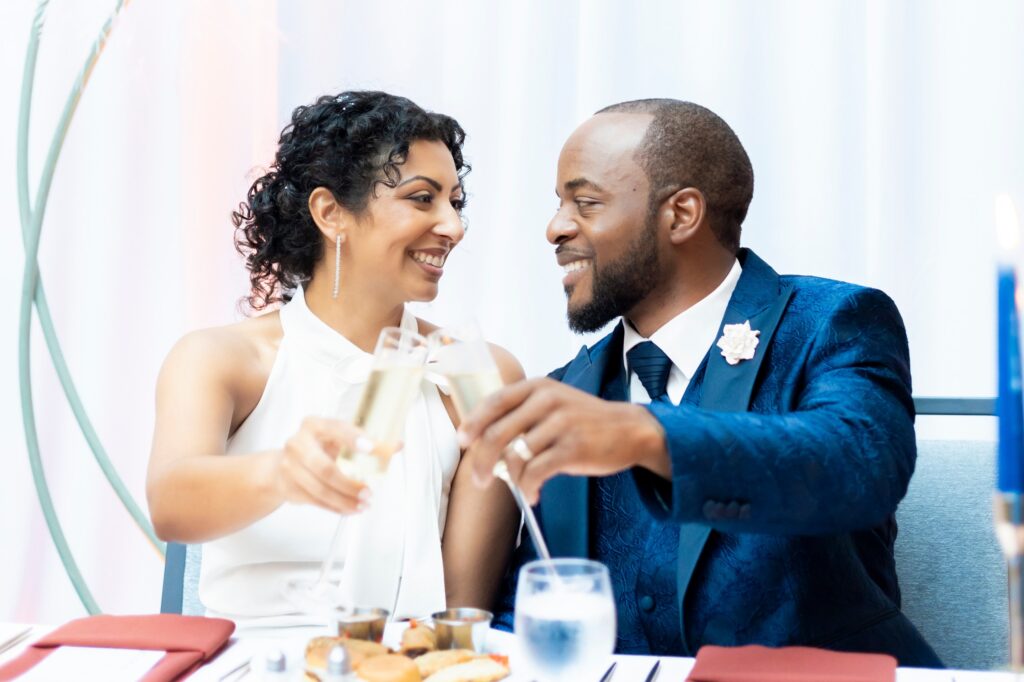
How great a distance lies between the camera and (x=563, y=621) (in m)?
0.92

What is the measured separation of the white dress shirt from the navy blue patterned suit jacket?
0.04 metres

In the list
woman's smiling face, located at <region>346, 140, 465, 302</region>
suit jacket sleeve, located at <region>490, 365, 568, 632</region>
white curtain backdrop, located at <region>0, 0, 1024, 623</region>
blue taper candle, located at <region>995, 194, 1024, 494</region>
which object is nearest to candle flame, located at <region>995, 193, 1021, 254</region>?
blue taper candle, located at <region>995, 194, 1024, 494</region>

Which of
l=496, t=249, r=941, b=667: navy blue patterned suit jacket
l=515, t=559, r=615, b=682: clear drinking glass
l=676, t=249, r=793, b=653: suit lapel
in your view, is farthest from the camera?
l=676, t=249, r=793, b=653: suit lapel

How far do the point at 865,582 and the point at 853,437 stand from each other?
0.33m

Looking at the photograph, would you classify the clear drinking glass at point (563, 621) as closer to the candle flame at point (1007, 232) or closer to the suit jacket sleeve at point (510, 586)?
the candle flame at point (1007, 232)

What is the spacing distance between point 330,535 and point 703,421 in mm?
819

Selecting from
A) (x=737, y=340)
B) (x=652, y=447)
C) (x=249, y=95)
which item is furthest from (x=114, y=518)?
(x=652, y=447)

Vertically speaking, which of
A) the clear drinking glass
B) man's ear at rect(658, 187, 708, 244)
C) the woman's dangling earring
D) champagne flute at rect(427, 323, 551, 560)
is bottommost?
the clear drinking glass

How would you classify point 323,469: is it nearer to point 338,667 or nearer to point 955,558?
point 338,667

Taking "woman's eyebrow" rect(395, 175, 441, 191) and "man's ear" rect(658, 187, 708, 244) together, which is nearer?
"man's ear" rect(658, 187, 708, 244)

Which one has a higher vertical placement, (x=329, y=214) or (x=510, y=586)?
(x=329, y=214)

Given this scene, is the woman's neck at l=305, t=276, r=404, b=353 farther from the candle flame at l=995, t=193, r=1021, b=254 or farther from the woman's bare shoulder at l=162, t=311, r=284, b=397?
the candle flame at l=995, t=193, r=1021, b=254

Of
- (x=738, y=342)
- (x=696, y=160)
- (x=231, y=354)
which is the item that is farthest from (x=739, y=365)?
(x=231, y=354)

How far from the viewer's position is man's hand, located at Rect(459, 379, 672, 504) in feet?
3.34
